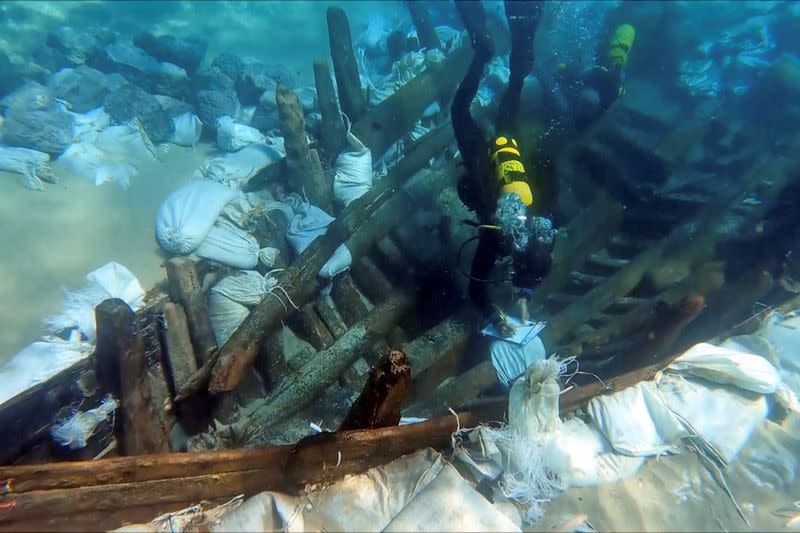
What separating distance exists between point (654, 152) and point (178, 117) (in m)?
6.45

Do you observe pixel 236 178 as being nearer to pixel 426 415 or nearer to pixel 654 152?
pixel 426 415

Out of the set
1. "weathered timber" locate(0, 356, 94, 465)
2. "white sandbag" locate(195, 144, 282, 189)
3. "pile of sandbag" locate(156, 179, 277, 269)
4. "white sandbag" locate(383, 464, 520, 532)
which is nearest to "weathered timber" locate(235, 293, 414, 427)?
"weathered timber" locate(0, 356, 94, 465)

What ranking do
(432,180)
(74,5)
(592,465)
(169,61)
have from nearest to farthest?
(592,465) < (432,180) < (169,61) < (74,5)

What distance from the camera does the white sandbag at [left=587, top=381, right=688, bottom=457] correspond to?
2.62 metres

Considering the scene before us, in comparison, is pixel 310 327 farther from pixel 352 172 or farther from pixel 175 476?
pixel 352 172

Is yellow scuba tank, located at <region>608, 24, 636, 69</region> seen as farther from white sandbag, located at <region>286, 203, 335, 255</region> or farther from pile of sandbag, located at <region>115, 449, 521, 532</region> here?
pile of sandbag, located at <region>115, 449, 521, 532</region>

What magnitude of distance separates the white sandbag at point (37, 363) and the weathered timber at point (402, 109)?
3.52m

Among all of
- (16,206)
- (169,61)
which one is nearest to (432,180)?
(16,206)

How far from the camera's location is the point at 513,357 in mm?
3178

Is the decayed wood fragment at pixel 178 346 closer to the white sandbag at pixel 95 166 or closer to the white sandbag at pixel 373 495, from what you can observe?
the white sandbag at pixel 373 495

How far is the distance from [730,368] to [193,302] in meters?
4.00

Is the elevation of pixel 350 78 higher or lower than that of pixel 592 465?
higher

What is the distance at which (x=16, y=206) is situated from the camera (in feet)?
15.3

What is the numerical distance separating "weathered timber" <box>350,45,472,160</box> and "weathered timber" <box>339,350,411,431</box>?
3.57 m
